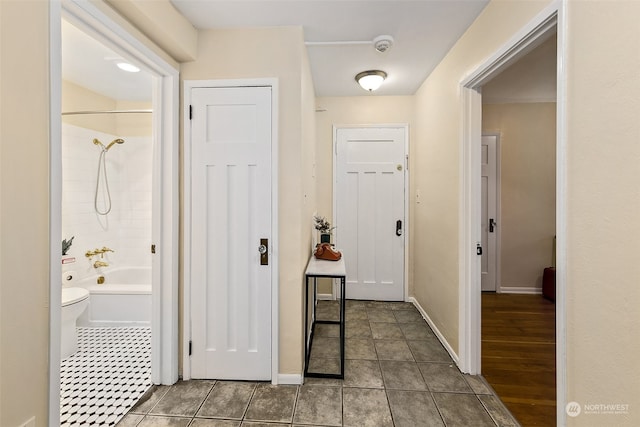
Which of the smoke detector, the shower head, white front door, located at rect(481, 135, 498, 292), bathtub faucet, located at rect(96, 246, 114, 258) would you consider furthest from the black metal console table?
the shower head

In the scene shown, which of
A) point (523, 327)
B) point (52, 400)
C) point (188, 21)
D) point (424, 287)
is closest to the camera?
point (52, 400)

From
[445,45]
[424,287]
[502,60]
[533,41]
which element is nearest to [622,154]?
[533,41]

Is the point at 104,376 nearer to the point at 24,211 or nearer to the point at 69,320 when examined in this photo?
the point at 69,320

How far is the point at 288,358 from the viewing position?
1914mm

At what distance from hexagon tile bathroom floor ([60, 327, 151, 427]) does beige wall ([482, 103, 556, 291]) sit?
4.27 metres

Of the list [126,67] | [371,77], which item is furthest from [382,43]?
[126,67]

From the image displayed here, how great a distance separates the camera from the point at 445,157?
2.40 m

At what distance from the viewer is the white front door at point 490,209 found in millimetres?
3754

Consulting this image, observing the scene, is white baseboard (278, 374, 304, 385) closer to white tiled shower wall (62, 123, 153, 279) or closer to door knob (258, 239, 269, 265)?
door knob (258, 239, 269, 265)

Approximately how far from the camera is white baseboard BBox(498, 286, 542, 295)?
3.76 m

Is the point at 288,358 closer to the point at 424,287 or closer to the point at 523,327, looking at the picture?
the point at 424,287

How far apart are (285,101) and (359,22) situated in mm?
757

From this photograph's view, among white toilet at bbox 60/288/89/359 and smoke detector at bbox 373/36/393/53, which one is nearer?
smoke detector at bbox 373/36/393/53

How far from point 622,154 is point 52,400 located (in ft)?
7.54
